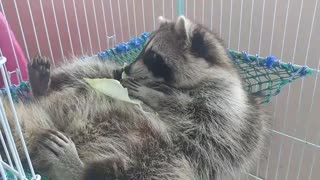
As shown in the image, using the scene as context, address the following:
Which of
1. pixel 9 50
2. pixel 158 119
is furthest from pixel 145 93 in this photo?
pixel 9 50

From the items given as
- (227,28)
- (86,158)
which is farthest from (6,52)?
(227,28)

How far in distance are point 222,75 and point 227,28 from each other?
0.54 meters

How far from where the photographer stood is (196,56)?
47.1 inches

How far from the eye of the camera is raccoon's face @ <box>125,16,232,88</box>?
116cm

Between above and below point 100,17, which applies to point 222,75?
below

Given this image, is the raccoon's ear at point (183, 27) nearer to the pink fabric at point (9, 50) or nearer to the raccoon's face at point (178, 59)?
the raccoon's face at point (178, 59)

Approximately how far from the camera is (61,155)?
91 cm

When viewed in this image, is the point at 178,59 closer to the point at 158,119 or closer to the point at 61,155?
the point at 158,119

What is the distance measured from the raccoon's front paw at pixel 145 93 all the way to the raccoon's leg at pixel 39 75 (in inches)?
10.0

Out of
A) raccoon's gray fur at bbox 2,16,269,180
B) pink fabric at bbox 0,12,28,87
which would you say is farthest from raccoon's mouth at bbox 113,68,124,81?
pink fabric at bbox 0,12,28,87

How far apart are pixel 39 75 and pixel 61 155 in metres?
0.34

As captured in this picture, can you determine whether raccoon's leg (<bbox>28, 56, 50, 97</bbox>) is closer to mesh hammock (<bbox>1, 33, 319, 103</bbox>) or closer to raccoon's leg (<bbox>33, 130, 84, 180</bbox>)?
mesh hammock (<bbox>1, 33, 319, 103</bbox>)

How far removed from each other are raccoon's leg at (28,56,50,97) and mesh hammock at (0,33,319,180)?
60 mm

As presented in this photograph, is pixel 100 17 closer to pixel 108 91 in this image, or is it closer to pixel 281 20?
pixel 108 91
